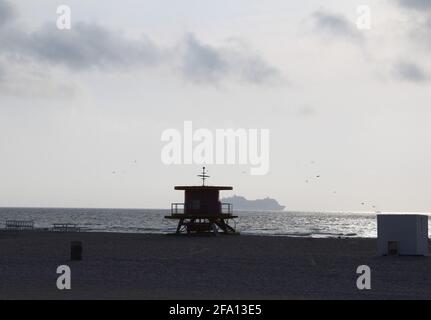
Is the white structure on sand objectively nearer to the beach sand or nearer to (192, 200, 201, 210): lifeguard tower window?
the beach sand

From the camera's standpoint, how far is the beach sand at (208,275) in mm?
17469

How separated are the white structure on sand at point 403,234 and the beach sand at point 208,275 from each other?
110cm

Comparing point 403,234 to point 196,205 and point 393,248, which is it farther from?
point 196,205

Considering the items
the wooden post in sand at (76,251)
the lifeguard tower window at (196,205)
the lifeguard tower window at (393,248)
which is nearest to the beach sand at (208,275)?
the wooden post in sand at (76,251)

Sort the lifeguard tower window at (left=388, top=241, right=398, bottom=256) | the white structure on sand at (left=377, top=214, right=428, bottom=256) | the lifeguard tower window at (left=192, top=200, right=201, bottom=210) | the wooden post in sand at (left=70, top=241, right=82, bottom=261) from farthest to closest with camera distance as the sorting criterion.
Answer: the lifeguard tower window at (left=192, top=200, right=201, bottom=210)
the lifeguard tower window at (left=388, top=241, right=398, bottom=256)
the white structure on sand at (left=377, top=214, right=428, bottom=256)
the wooden post in sand at (left=70, top=241, right=82, bottom=261)

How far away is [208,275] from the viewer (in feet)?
73.3

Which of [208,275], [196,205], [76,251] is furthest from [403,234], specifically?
[196,205]

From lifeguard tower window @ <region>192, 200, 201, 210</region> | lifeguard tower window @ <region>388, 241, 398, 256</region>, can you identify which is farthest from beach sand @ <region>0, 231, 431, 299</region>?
lifeguard tower window @ <region>192, 200, 201, 210</region>

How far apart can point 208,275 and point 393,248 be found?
42.5ft

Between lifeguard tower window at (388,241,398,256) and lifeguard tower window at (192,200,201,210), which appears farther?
lifeguard tower window at (192,200,201,210)

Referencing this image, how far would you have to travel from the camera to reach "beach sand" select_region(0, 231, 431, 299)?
17469 millimetres

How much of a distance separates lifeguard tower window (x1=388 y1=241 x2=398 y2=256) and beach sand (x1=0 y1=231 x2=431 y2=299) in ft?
3.12

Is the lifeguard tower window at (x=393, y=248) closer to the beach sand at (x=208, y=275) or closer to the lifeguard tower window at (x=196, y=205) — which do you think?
the beach sand at (x=208, y=275)
